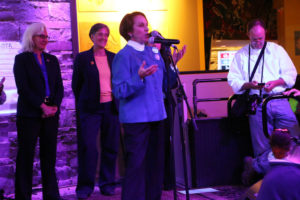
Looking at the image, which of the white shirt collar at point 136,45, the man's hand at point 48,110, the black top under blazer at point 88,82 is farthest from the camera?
the black top under blazer at point 88,82

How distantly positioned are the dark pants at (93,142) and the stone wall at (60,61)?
540mm

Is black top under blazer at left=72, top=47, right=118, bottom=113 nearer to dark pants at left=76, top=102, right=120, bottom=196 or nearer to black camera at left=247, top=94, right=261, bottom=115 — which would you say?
dark pants at left=76, top=102, right=120, bottom=196

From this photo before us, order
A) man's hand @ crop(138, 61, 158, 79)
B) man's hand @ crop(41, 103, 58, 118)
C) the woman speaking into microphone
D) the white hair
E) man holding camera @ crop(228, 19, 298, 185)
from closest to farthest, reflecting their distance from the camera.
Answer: man's hand @ crop(138, 61, 158, 79)
the woman speaking into microphone
man's hand @ crop(41, 103, 58, 118)
the white hair
man holding camera @ crop(228, 19, 298, 185)

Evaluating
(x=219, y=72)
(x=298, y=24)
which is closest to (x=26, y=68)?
(x=219, y=72)

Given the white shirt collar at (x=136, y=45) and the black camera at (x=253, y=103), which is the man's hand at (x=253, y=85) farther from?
the white shirt collar at (x=136, y=45)

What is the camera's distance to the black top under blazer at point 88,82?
16.2 feet

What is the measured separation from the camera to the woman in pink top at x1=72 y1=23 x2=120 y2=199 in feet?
16.2

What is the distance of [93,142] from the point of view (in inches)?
196

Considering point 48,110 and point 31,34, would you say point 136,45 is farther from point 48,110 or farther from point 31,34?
point 31,34

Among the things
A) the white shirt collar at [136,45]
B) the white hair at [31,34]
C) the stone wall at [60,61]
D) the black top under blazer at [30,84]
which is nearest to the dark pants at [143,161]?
the white shirt collar at [136,45]

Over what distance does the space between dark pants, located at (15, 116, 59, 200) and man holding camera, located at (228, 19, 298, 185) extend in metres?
2.05

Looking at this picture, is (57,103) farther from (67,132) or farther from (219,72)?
(219,72)

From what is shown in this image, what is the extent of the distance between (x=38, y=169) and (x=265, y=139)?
8.85ft

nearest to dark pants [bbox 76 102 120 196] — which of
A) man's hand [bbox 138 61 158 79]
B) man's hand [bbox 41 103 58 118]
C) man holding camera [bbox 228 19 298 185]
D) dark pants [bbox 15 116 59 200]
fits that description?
dark pants [bbox 15 116 59 200]
